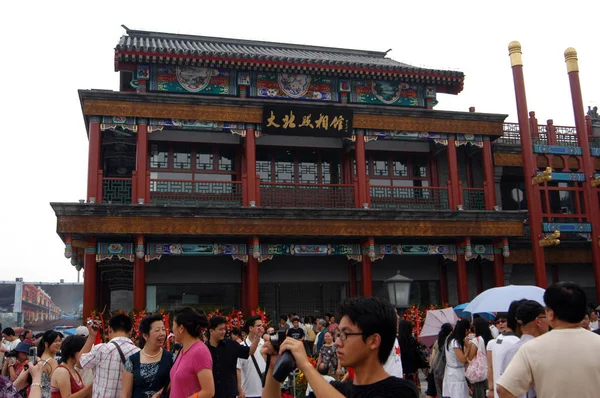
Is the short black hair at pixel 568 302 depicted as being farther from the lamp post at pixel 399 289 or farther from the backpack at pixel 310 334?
the backpack at pixel 310 334

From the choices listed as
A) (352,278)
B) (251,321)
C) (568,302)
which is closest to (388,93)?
(352,278)

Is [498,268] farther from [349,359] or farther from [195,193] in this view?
[349,359]

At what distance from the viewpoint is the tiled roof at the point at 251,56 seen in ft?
57.0

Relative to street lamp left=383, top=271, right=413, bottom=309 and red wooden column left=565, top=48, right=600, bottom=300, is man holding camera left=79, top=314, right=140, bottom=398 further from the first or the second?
red wooden column left=565, top=48, right=600, bottom=300

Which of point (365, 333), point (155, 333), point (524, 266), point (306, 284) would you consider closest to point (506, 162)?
point (524, 266)

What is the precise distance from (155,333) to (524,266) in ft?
57.5

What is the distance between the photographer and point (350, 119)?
17641 mm

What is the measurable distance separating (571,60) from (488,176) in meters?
4.92

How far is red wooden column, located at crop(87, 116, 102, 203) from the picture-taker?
51.4ft

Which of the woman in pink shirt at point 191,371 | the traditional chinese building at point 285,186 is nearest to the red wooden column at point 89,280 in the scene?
the traditional chinese building at point 285,186

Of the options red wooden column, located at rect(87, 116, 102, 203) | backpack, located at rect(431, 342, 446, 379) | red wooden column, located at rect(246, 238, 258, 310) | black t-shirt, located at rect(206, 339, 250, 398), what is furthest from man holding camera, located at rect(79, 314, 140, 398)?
red wooden column, located at rect(87, 116, 102, 203)

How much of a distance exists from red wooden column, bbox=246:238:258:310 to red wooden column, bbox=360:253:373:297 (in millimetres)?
3084

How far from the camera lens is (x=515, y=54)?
1906 cm

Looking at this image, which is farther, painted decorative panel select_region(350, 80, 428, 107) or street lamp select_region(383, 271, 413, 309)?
painted decorative panel select_region(350, 80, 428, 107)
